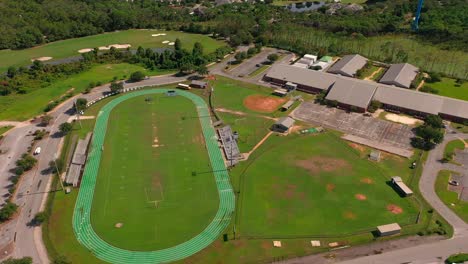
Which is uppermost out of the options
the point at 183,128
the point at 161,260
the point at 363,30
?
the point at 363,30

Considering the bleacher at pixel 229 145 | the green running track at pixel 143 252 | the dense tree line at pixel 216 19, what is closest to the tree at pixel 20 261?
the green running track at pixel 143 252

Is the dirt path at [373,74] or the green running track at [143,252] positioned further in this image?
the dirt path at [373,74]

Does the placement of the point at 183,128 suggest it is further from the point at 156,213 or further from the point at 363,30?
the point at 363,30

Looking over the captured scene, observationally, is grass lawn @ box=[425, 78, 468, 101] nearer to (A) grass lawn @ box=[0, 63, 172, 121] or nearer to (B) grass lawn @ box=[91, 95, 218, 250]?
(B) grass lawn @ box=[91, 95, 218, 250]

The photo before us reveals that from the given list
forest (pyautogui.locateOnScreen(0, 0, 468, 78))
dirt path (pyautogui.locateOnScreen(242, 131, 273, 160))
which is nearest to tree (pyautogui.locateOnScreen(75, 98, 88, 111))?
dirt path (pyautogui.locateOnScreen(242, 131, 273, 160))

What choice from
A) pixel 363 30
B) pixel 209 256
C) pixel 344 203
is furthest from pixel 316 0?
pixel 209 256

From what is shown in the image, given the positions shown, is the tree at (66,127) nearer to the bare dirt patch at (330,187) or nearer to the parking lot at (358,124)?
the parking lot at (358,124)
